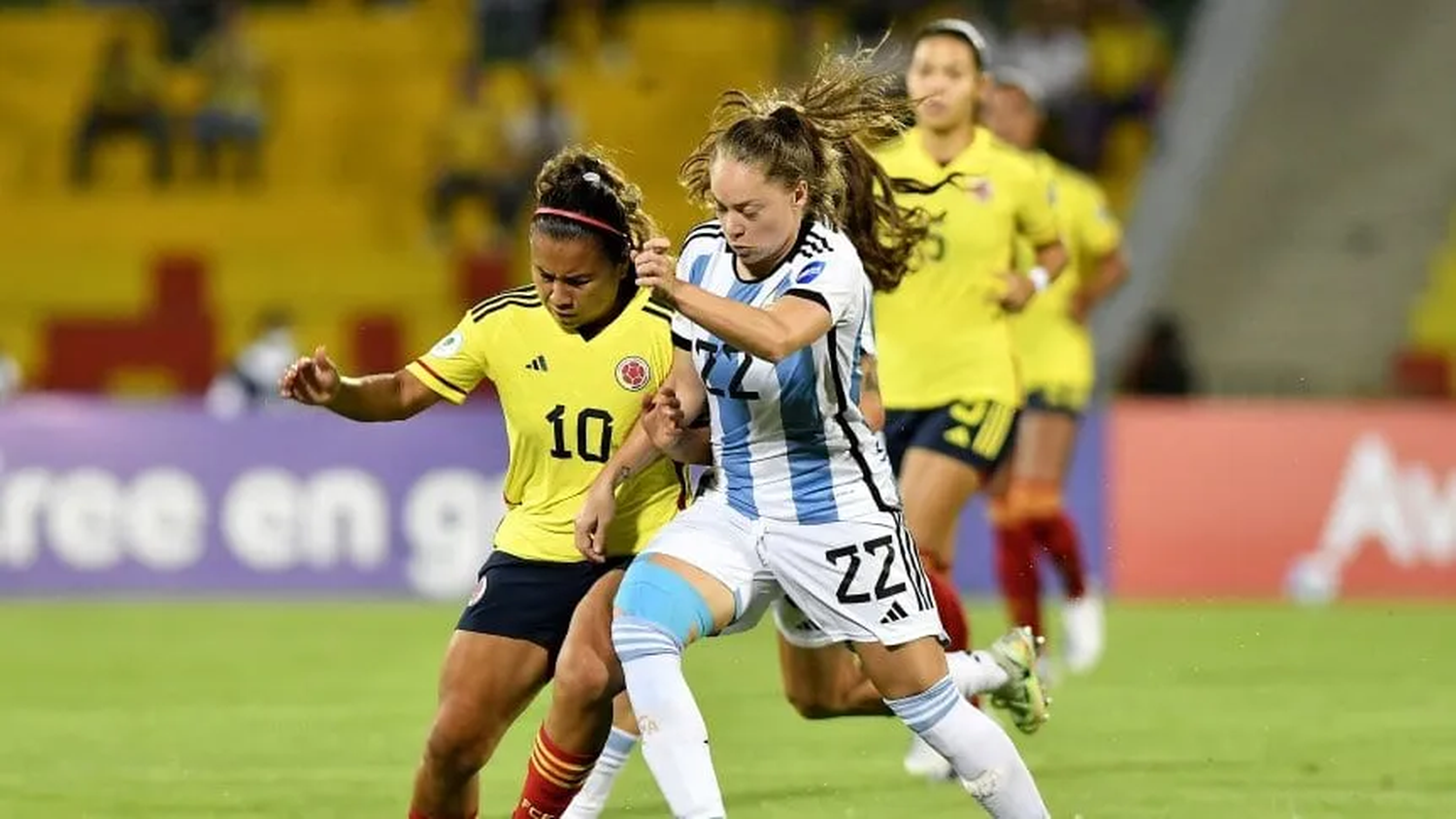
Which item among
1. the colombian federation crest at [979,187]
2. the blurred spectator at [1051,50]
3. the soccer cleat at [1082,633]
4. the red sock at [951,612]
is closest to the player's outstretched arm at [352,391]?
the red sock at [951,612]

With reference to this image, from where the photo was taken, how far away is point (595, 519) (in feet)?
22.5

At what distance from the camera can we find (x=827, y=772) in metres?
9.26

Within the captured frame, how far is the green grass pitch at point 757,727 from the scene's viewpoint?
8539mm

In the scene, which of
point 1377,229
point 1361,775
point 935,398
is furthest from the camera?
point 1377,229

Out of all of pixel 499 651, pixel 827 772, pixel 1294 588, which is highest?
pixel 499 651

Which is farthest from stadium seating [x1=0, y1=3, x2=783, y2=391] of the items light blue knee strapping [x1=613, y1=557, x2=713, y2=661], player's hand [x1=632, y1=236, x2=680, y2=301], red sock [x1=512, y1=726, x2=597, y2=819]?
player's hand [x1=632, y1=236, x2=680, y2=301]

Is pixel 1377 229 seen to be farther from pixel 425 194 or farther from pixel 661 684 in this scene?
pixel 661 684

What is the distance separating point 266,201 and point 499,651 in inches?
647

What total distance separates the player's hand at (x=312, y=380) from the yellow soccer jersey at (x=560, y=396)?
42 cm

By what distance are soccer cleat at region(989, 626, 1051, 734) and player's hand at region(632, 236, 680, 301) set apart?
2229mm

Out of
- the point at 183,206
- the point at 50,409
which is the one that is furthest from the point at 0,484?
the point at 183,206

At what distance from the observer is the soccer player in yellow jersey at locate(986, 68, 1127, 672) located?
1173 cm

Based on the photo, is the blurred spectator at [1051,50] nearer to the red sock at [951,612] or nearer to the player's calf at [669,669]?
the red sock at [951,612]

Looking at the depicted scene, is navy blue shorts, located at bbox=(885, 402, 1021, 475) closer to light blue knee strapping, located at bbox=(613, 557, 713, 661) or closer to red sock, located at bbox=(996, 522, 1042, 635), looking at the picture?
red sock, located at bbox=(996, 522, 1042, 635)
